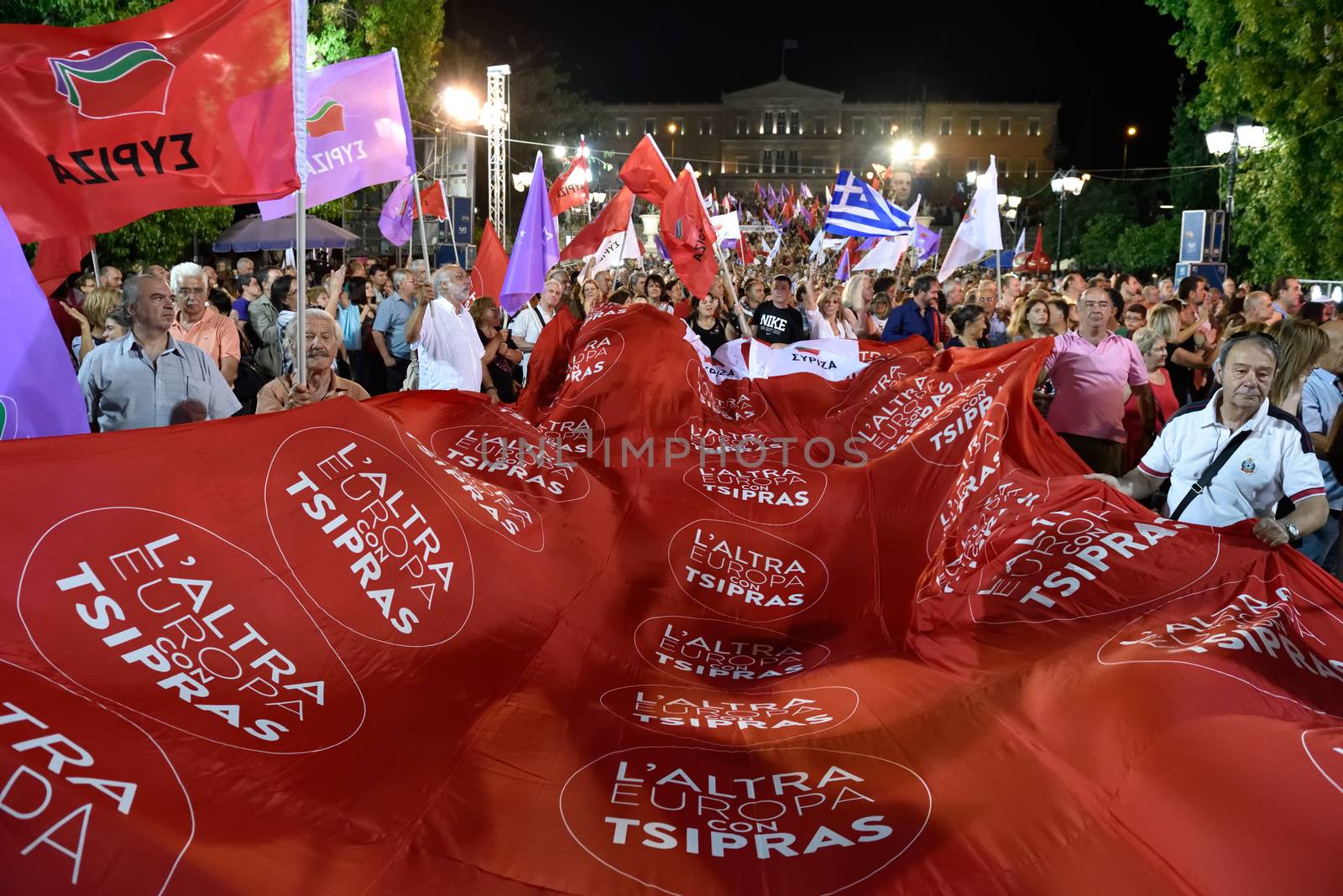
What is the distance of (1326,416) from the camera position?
263 inches

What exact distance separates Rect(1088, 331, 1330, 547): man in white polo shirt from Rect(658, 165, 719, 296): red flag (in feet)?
23.6

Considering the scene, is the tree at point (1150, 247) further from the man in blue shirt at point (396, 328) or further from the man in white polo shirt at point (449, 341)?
the man in white polo shirt at point (449, 341)

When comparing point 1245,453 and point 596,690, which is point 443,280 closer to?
point 596,690

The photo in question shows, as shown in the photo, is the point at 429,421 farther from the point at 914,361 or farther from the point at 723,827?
the point at 914,361

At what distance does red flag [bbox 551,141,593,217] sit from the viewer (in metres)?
15.7

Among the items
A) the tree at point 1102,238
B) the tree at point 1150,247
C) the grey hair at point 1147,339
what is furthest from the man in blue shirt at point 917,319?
the tree at point 1102,238

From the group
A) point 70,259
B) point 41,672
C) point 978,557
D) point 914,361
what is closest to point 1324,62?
point 914,361

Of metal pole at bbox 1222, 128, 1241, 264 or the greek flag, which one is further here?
metal pole at bbox 1222, 128, 1241, 264

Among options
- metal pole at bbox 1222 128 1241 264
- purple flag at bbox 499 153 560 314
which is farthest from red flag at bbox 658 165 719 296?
metal pole at bbox 1222 128 1241 264

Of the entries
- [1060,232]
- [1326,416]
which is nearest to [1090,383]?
[1326,416]

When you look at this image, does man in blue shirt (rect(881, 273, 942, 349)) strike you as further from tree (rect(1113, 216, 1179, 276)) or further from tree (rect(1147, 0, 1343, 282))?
tree (rect(1113, 216, 1179, 276))

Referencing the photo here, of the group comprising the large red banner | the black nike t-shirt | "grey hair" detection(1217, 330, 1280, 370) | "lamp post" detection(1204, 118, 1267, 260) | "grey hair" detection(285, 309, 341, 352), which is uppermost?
"lamp post" detection(1204, 118, 1267, 260)

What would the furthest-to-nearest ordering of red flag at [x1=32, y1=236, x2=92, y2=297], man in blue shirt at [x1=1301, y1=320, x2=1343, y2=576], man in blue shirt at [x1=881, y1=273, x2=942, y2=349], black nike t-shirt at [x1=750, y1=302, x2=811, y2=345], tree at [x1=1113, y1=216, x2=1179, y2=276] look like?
1. tree at [x1=1113, y1=216, x2=1179, y2=276]
2. man in blue shirt at [x1=881, y1=273, x2=942, y2=349]
3. black nike t-shirt at [x1=750, y1=302, x2=811, y2=345]
4. man in blue shirt at [x1=1301, y1=320, x2=1343, y2=576]
5. red flag at [x1=32, y1=236, x2=92, y2=297]

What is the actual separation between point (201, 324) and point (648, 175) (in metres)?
5.41
